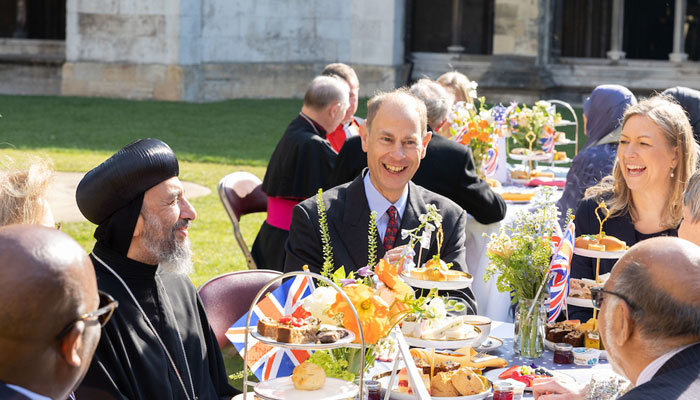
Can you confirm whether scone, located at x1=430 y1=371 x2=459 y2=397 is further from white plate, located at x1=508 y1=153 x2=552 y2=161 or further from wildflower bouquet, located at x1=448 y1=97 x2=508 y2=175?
white plate, located at x1=508 y1=153 x2=552 y2=161

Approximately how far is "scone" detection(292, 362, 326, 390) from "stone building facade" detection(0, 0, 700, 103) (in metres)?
19.0

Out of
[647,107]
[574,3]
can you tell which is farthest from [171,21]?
[647,107]

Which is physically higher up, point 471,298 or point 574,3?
point 574,3

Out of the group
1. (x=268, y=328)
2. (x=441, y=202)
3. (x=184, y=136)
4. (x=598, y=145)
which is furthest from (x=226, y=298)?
(x=184, y=136)

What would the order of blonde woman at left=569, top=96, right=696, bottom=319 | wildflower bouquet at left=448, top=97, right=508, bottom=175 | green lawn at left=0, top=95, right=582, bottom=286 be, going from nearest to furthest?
blonde woman at left=569, top=96, right=696, bottom=319, wildflower bouquet at left=448, top=97, right=508, bottom=175, green lawn at left=0, top=95, right=582, bottom=286

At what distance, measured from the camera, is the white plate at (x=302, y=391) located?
108 inches

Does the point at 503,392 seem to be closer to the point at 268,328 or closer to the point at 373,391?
the point at 373,391

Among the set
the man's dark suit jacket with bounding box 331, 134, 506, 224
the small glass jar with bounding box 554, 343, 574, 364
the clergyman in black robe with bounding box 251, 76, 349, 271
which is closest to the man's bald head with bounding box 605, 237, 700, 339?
the small glass jar with bounding box 554, 343, 574, 364

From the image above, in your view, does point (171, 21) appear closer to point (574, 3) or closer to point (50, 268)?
point (574, 3)

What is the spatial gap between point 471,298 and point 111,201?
1757mm

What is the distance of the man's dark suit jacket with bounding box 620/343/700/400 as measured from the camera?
7.55ft

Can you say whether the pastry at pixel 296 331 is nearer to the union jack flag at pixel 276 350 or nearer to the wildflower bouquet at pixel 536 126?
the union jack flag at pixel 276 350

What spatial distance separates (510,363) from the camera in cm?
376

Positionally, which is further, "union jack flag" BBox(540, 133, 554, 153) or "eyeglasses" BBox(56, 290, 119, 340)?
"union jack flag" BBox(540, 133, 554, 153)
